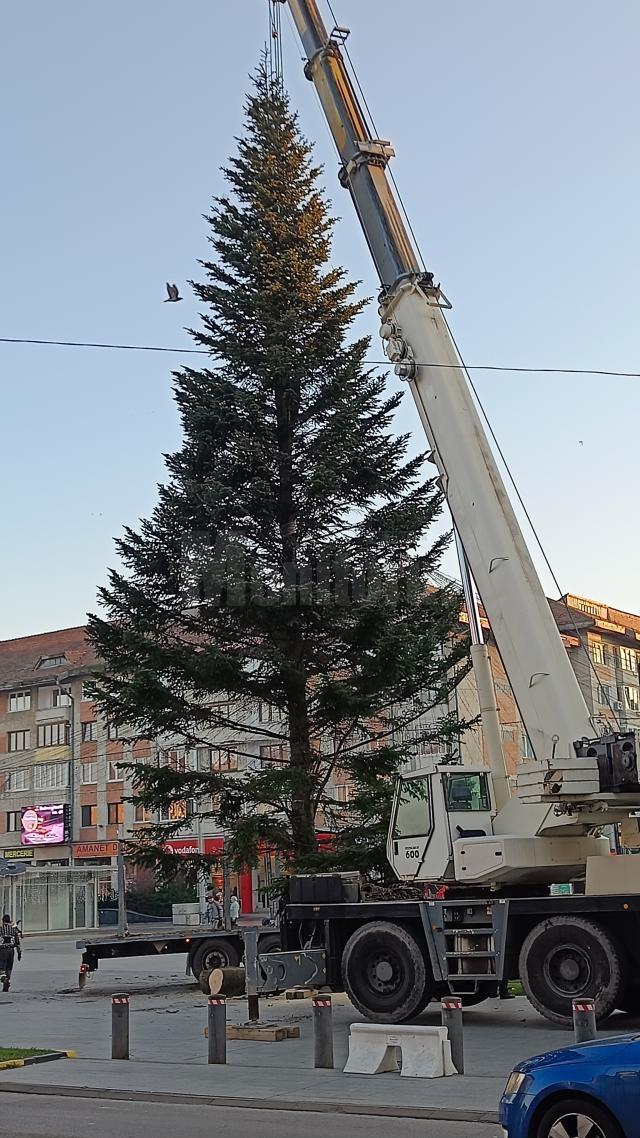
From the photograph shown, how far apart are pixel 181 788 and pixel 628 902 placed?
35.3 ft

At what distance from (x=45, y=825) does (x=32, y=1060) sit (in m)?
56.9

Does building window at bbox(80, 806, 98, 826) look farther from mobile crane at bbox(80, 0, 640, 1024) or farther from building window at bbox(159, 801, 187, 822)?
mobile crane at bbox(80, 0, 640, 1024)

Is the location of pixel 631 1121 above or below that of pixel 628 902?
below

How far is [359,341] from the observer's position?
2628 centimetres

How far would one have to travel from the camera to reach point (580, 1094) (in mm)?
7273

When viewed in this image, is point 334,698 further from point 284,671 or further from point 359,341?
point 359,341

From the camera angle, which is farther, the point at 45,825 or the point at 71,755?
the point at 71,755

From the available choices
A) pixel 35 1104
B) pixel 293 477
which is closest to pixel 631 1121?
pixel 35 1104

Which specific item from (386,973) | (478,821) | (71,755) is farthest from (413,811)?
(71,755)

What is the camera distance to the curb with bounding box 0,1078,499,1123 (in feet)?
34.1

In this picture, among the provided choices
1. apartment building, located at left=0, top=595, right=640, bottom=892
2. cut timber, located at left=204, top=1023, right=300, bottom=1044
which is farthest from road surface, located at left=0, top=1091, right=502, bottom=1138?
apartment building, located at left=0, top=595, right=640, bottom=892

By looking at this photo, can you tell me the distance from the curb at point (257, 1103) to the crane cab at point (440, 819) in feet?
19.2

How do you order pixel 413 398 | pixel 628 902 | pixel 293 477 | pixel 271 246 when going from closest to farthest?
pixel 628 902
pixel 413 398
pixel 293 477
pixel 271 246

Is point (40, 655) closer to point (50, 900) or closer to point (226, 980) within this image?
point (50, 900)
